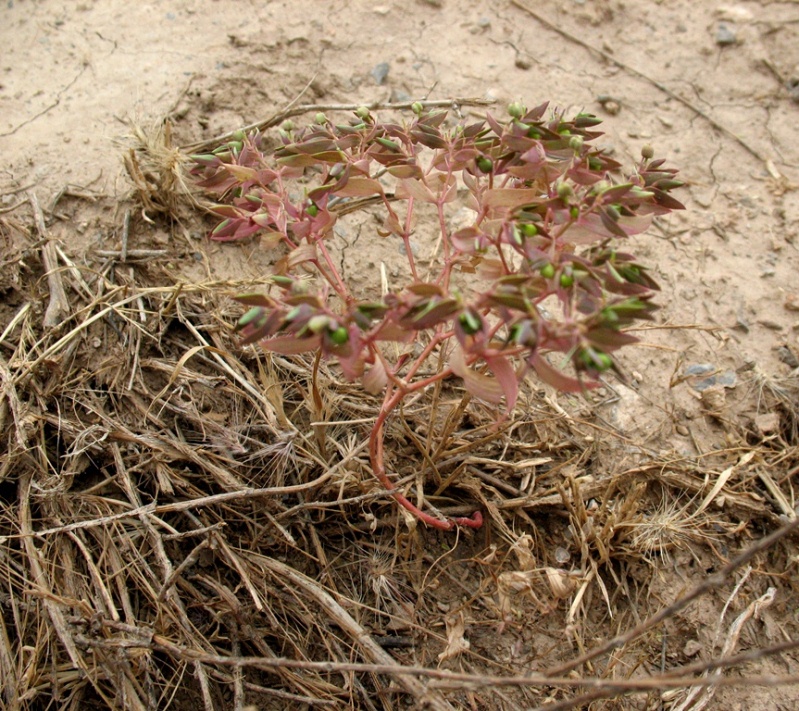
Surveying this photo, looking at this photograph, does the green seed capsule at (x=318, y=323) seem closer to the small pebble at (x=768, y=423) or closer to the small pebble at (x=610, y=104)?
the small pebble at (x=768, y=423)

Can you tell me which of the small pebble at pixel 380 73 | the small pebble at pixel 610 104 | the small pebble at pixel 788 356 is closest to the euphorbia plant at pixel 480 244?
the small pebble at pixel 788 356

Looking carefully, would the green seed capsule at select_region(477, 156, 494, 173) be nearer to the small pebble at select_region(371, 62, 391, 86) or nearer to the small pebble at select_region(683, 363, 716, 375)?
the small pebble at select_region(683, 363, 716, 375)

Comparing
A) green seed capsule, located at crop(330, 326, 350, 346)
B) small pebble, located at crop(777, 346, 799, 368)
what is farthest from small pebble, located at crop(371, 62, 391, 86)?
green seed capsule, located at crop(330, 326, 350, 346)

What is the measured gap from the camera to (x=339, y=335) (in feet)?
4.49

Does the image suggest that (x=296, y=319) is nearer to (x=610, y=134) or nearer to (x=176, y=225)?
(x=176, y=225)

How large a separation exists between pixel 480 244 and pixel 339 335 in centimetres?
42

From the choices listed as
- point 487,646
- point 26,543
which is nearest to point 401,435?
point 487,646

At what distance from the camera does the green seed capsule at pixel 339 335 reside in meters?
1.37

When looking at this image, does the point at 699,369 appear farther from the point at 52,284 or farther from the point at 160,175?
the point at 52,284

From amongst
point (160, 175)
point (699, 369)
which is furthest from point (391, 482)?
point (160, 175)

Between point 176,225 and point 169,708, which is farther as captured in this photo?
point 176,225

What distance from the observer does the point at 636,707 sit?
190 cm

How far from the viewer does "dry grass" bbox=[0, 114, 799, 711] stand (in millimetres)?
1837

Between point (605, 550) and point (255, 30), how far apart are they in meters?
2.71
